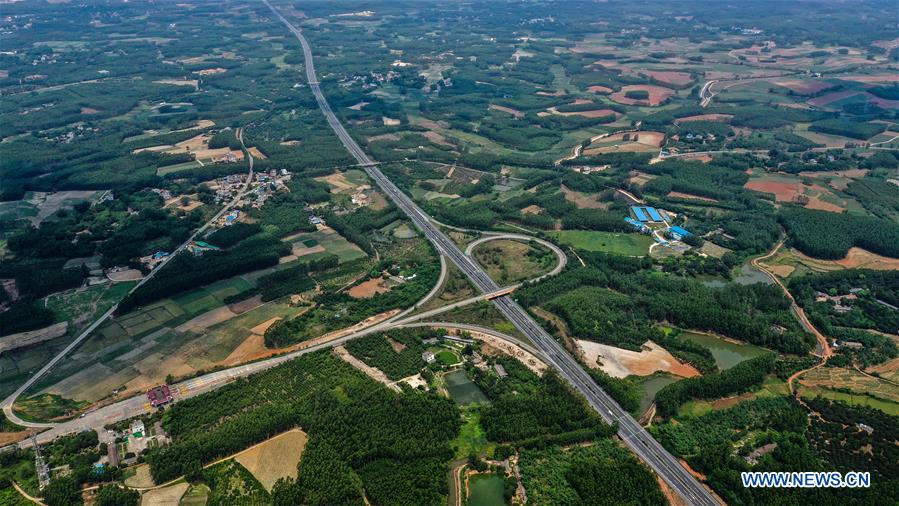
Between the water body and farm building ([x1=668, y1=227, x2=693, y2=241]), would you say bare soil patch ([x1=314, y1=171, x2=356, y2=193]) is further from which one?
the water body

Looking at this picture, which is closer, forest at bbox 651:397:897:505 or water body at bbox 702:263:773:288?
forest at bbox 651:397:897:505

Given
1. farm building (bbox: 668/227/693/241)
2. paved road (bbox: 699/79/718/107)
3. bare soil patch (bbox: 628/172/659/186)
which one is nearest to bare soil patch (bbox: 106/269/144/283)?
farm building (bbox: 668/227/693/241)

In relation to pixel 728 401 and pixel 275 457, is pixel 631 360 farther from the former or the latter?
pixel 275 457

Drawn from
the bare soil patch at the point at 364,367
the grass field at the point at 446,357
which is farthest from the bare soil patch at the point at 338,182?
the grass field at the point at 446,357

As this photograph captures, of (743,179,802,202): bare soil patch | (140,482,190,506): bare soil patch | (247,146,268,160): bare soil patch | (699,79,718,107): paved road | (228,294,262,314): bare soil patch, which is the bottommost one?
(247,146,268,160): bare soil patch

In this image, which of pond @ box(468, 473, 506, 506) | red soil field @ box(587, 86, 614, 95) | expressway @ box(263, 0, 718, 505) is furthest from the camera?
red soil field @ box(587, 86, 614, 95)

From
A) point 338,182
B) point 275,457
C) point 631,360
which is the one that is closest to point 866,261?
point 631,360

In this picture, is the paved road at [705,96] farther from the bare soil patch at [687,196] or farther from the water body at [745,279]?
the water body at [745,279]
